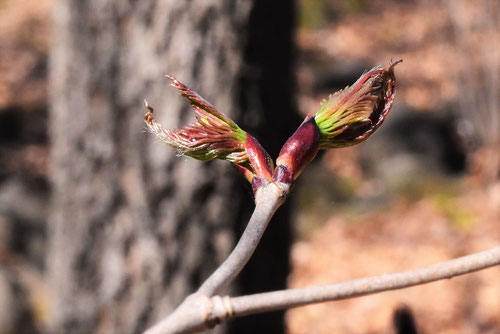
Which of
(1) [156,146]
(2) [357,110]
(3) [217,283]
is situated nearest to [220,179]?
(1) [156,146]

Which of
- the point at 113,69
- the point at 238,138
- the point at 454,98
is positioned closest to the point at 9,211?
the point at 113,69

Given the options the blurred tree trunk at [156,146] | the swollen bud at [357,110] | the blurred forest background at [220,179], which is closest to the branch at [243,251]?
the swollen bud at [357,110]

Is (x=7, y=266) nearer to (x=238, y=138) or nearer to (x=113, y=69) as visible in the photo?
(x=113, y=69)

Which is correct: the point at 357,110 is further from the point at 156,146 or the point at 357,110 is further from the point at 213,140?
the point at 156,146

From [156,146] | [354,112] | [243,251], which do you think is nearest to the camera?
[243,251]

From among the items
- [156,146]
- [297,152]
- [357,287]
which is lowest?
[357,287]

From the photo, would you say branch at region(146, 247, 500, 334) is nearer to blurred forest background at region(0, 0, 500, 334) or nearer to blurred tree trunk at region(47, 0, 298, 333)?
blurred forest background at region(0, 0, 500, 334)
